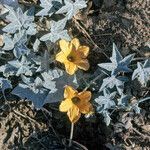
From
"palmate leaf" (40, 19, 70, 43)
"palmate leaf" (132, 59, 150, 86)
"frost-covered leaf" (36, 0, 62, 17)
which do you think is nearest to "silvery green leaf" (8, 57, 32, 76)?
"palmate leaf" (40, 19, 70, 43)

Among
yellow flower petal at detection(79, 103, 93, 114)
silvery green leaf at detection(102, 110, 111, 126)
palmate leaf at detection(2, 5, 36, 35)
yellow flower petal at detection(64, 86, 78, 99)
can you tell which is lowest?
silvery green leaf at detection(102, 110, 111, 126)

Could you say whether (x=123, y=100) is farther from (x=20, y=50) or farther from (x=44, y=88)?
(x=20, y=50)

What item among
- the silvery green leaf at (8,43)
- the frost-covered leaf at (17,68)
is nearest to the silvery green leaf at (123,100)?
the frost-covered leaf at (17,68)

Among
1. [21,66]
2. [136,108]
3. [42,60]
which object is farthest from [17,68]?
Result: [136,108]

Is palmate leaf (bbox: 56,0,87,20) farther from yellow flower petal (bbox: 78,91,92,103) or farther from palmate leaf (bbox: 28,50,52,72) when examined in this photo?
yellow flower petal (bbox: 78,91,92,103)

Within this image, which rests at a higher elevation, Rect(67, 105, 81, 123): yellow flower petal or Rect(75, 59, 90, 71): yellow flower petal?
Rect(75, 59, 90, 71): yellow flower petal

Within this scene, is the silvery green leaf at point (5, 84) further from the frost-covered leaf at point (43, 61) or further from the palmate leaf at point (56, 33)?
the palmate leaf at point (56, 33)
